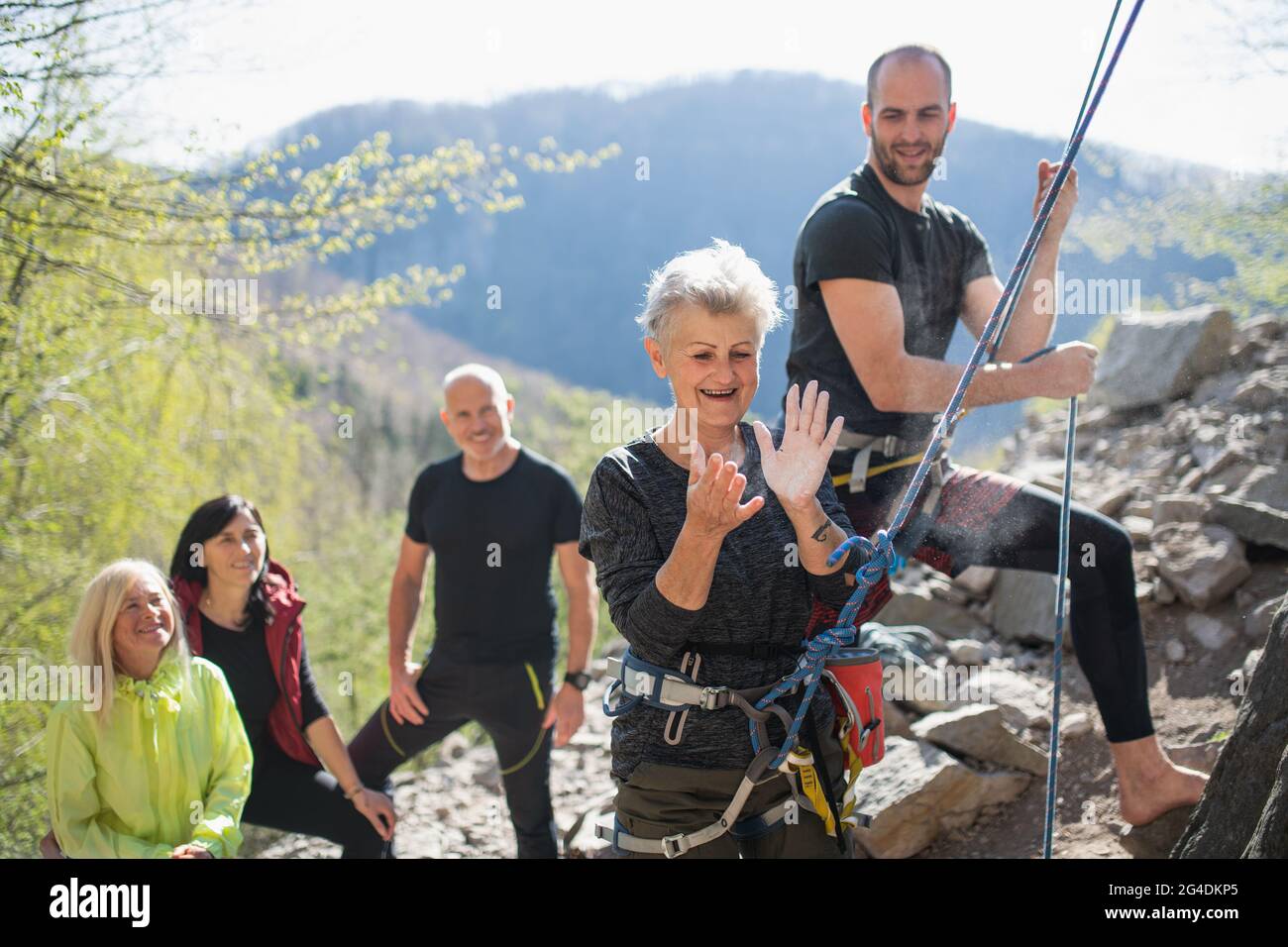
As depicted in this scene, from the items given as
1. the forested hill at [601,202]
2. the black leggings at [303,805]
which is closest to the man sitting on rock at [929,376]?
the black leggings at [303,805]

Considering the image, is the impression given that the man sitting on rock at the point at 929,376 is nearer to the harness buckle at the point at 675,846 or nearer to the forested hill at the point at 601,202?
the harness buckle at the point at 675,846

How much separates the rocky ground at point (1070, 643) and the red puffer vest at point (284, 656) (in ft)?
5.30

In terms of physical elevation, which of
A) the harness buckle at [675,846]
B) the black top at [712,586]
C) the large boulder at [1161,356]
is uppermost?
the large boulder at [1161,356]

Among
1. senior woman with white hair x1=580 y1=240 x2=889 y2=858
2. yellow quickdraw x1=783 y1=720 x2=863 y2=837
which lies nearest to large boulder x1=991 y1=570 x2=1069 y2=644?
yellow quickdraw x1=783 y1=720 x2=863 y2=837

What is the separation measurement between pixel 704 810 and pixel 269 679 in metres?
2.45

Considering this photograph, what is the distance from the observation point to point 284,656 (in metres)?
4.24

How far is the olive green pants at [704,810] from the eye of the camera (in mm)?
2453

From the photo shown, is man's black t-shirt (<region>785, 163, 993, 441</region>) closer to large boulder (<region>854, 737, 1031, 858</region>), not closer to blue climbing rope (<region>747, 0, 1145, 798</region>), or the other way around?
blue climbing rope (<region>747, 0, 1145, 798</region>)

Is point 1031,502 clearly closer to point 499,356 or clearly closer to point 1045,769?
point 1045,769

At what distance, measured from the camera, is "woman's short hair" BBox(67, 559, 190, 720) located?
350 centimetres

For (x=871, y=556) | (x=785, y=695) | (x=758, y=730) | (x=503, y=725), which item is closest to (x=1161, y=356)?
(x=503, y=725)

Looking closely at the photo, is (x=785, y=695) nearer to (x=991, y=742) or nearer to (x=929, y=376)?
(x=929, y=376)

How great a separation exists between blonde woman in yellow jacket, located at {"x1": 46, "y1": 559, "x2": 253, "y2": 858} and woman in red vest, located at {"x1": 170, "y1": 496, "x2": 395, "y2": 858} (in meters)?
0.50
